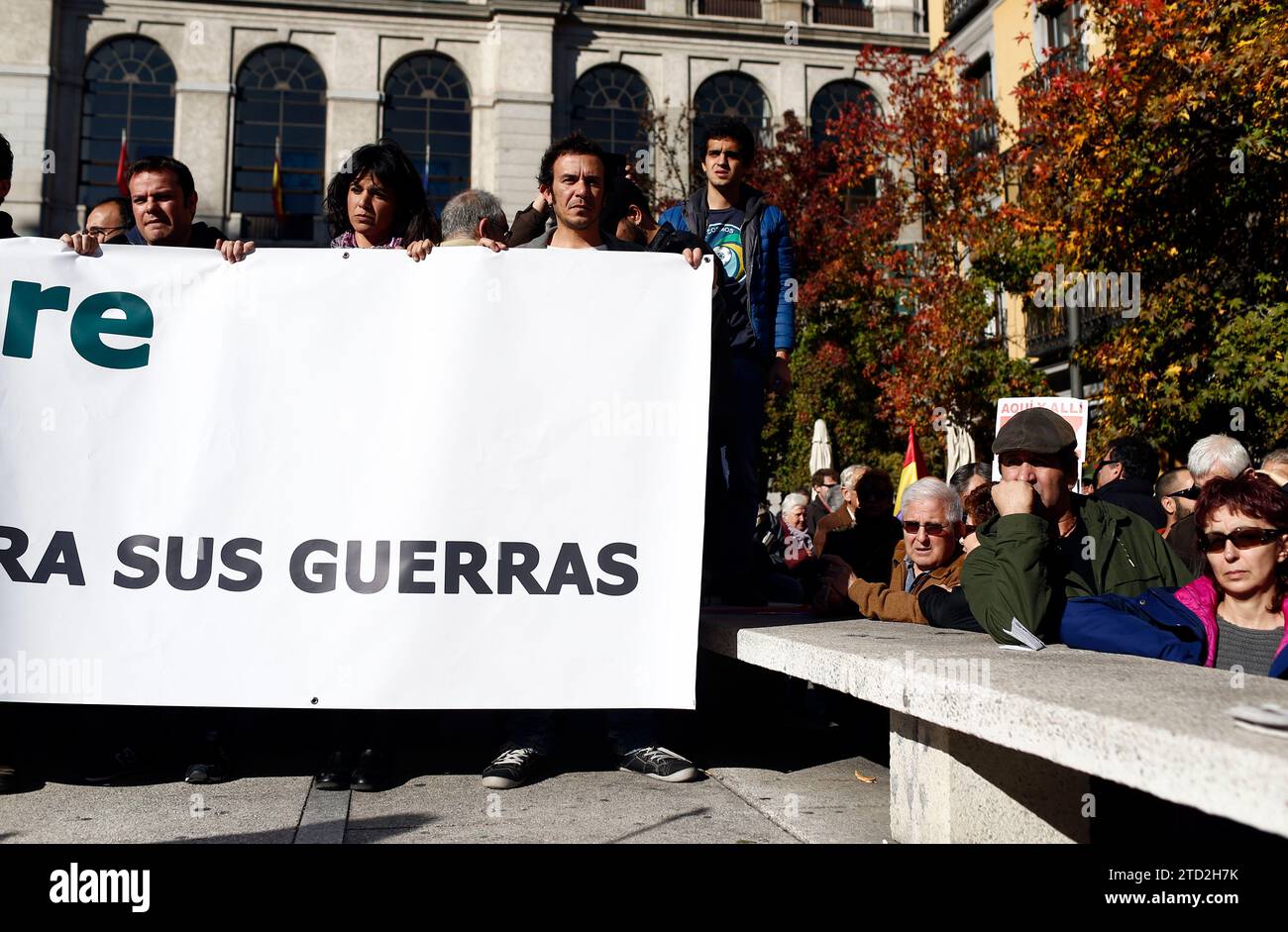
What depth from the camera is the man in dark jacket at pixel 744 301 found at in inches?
191

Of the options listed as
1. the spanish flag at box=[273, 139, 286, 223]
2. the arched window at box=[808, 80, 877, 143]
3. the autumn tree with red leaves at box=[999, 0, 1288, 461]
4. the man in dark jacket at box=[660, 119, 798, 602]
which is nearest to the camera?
the man in dark jacket at box=[660, 119, 798, 602]

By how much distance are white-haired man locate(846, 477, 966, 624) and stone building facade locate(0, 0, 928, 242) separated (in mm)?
23544

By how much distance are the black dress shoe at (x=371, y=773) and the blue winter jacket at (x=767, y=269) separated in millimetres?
2446

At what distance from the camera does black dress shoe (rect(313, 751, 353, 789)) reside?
381 cm

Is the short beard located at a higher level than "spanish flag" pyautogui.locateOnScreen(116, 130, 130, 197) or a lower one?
lower

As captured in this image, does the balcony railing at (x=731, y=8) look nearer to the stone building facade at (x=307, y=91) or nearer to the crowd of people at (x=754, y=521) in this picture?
the stone building facade at (x=307, y=91)

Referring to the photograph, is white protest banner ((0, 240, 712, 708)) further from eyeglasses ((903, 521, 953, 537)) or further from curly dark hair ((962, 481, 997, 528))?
curly dark hair ((962, 481, 997, 528))

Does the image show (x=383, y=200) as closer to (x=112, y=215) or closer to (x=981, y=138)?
(x=112, y=215)

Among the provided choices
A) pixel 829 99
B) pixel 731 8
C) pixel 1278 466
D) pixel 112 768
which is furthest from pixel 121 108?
pixel 1278 466

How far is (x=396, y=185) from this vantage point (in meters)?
4.42

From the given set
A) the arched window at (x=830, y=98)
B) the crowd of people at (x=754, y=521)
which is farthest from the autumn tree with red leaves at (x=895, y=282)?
the crowd of people at (x=754, y=521)

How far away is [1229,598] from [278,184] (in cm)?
2672

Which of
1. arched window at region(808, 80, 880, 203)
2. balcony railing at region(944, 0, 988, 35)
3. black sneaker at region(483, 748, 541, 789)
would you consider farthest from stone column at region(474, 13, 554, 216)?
black sneaker at region(483, 748, 541, 789)
